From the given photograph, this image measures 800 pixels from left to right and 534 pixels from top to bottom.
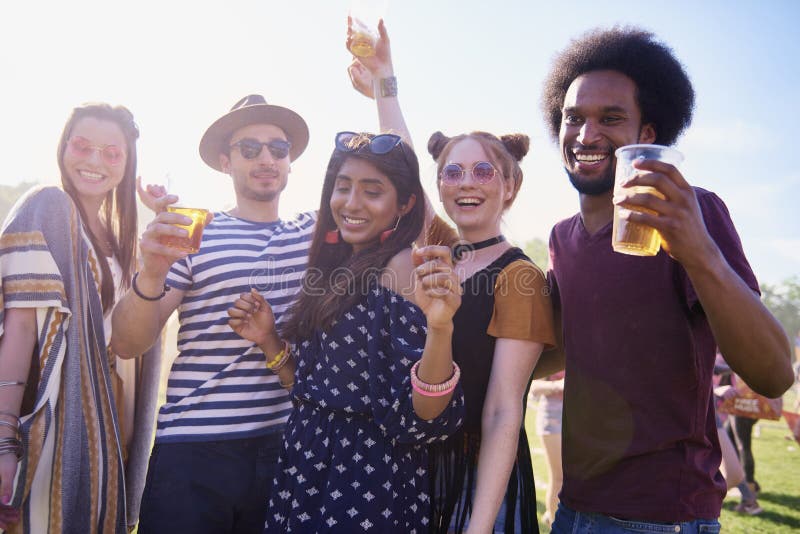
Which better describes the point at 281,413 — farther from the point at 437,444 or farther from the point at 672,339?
the point at 672,339

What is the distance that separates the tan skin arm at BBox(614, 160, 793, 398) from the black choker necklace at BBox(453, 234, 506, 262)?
922mm

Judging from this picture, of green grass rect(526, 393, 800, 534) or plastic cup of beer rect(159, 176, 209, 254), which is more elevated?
plastic cup of beer rect(159, 176, 209, 254)

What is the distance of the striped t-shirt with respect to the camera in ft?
9.30

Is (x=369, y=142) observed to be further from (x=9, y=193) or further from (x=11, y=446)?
(x=9, y=193)

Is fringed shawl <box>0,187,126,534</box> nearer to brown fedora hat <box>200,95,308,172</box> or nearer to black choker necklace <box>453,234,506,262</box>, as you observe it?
brown fedora hat <box>200,95,308,172</box>

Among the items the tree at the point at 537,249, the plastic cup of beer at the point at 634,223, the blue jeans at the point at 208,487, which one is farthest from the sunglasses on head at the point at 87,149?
the tree at the point at 537,249

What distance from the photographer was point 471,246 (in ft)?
8.60

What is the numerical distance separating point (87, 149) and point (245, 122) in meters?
0.87

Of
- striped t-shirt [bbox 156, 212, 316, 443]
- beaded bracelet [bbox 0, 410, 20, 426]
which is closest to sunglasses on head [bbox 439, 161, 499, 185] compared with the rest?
striped t-shirt [bbox 156, 212, 316, 443]

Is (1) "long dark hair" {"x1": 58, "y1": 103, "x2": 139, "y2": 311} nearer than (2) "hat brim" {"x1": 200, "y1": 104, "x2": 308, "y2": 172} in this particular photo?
Yes

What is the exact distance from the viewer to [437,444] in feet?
7.61

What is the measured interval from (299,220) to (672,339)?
211cm

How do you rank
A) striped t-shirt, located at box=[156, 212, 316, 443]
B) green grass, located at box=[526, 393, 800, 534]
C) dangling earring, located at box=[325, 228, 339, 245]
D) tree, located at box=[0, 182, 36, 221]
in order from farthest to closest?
tree, located at box=[0, 182, 36, 221] < green grass, located at box=[526, 393, 800, 534] < striped t-shirt, located at box=[156, 212, 316, 443] < dangling earring, located at box=[325, 228, 339, 245]

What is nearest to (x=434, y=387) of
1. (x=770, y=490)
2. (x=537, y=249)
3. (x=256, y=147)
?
(x=256, y=147)
